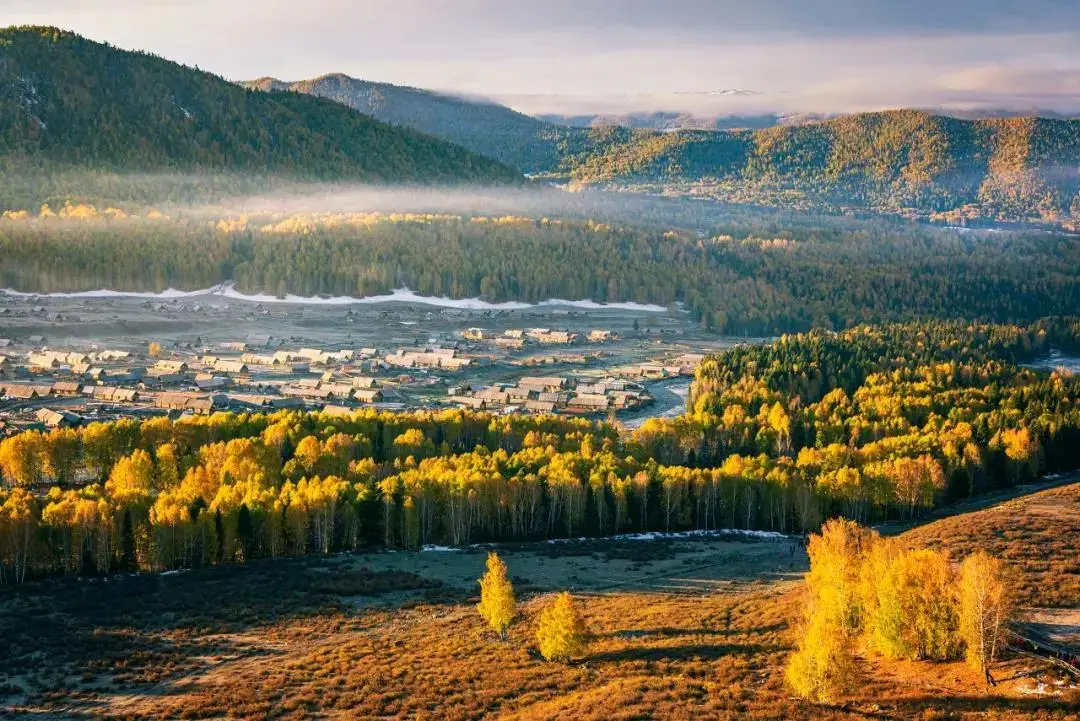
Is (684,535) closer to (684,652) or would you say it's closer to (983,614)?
(684,652)

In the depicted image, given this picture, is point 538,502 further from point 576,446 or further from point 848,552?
point 848,552

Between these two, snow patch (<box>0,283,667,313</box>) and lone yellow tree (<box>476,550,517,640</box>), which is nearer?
lone yellow tree (<box>476,550,517,640</box>)

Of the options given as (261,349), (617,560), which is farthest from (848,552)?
(261,349)

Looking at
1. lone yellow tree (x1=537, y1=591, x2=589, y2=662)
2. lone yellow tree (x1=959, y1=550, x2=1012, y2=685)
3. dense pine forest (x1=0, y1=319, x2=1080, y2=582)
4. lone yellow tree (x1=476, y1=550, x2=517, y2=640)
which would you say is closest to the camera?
lone yellow tree (x1=959, y1=550, x2=1012, y2=685)

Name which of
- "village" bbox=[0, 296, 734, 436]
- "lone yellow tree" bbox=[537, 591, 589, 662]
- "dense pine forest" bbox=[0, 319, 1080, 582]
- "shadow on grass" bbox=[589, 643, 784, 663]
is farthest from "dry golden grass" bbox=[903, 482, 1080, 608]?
"village" bbox=[0, 296, 734, 436]

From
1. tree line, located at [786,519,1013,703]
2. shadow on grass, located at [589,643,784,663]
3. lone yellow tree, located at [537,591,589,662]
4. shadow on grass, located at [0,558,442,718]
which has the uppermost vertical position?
tree line, located at [786,519,1013,703]

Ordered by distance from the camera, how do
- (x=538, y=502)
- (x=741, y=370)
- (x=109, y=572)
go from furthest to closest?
1. (x=741, y=370)
2. (x=538, y=502)
3. (x=109, y=572)

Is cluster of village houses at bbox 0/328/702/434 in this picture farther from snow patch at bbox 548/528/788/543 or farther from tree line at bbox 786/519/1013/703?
tree line at bbox 786/519/1013/703
